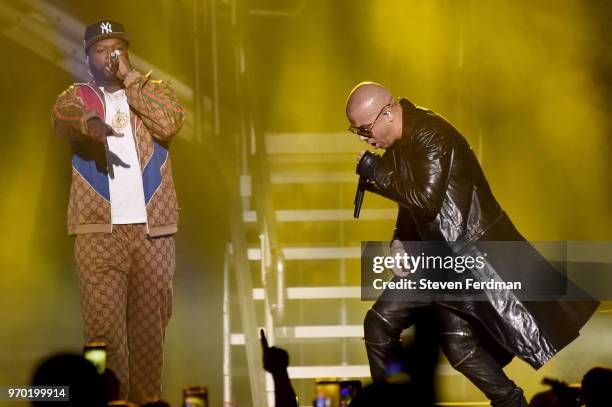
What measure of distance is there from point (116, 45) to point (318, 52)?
118 inches

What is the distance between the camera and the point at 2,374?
22.1ft

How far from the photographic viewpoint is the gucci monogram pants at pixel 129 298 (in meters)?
5.18

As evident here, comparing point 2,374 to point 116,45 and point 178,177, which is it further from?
point 116,45

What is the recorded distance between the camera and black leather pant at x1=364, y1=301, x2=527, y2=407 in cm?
471

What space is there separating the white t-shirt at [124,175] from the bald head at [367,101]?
1.18 m

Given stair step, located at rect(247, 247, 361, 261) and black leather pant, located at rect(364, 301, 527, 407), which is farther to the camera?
stair step, located at rect(247, 247, 361, 261)

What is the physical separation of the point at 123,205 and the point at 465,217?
5.79ft

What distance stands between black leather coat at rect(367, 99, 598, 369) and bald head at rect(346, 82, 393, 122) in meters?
0.15

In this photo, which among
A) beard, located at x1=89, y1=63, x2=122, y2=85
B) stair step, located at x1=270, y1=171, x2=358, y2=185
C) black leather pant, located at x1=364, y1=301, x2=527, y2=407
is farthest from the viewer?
stair step, located at x1=270, y1=171, x2=358, y2=185

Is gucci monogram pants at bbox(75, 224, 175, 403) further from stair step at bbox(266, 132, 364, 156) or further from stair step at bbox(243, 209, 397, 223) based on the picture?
stair step at bbox(266, 132, 364, 156)

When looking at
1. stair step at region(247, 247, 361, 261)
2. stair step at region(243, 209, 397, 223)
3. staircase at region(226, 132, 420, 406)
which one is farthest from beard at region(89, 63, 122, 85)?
stair step at region(243, 209, 397, 223)

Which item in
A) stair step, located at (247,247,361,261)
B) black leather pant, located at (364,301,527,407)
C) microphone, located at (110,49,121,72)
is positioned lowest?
black leather pant, located at (364,301,527,407)

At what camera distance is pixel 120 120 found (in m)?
5.31

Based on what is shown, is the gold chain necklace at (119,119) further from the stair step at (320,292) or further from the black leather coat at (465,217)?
the stair step at (320,292)
